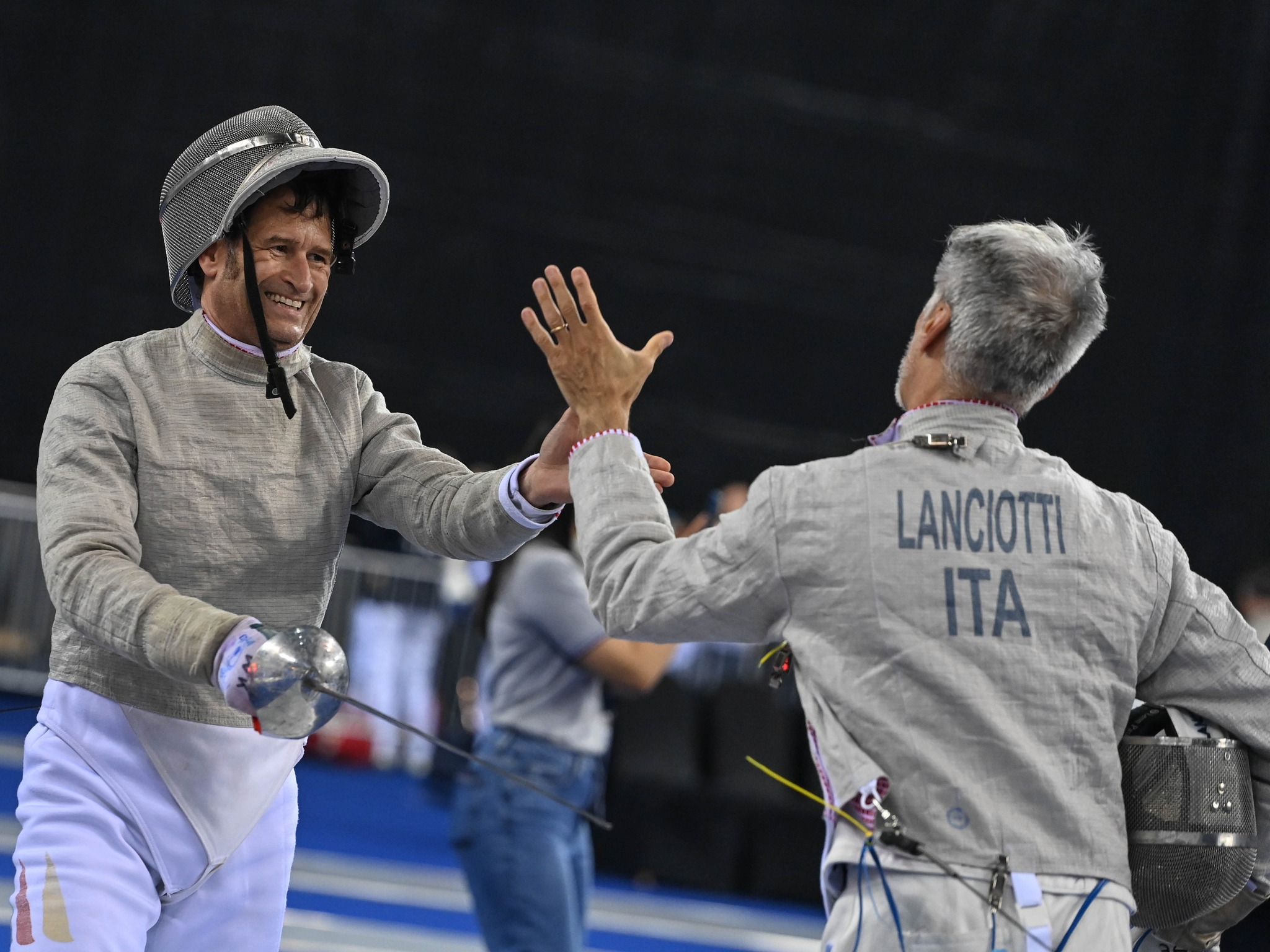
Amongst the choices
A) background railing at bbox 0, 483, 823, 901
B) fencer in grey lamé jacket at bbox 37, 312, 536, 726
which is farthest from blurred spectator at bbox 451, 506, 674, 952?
background railing at bbox 0, 483, 823, 901

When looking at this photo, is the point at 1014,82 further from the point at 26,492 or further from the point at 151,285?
the point at 26,492

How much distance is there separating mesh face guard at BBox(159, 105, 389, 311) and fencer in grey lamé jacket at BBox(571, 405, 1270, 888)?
0.56 metres

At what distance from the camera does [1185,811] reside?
1692 mm

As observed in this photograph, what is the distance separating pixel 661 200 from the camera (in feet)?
23.7

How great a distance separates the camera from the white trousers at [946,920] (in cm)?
155

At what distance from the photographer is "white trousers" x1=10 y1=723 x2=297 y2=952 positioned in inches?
61.0

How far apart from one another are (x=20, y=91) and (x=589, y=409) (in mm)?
5748

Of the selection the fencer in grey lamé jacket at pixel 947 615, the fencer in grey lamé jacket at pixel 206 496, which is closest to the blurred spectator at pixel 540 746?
the fencer in grey lamé jacket at pixel 206 496

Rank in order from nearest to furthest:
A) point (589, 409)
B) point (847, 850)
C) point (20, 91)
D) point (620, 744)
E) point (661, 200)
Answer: point (847, 850) → point (589, 409) → point (620, 744) → point (20, 91) → point (661, 200)

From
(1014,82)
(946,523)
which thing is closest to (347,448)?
(946,523)

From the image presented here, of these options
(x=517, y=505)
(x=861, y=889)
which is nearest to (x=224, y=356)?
(x=517, y=505)

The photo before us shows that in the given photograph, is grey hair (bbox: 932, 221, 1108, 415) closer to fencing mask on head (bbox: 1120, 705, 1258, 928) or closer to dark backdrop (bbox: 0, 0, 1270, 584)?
fencing mask on head (bbox: 1120, 705, 1258, 928)

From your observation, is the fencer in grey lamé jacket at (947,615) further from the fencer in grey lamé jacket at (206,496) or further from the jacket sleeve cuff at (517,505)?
the fencer in grey lamé jacket at (206,496)

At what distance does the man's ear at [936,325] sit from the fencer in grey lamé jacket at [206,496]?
559mm
